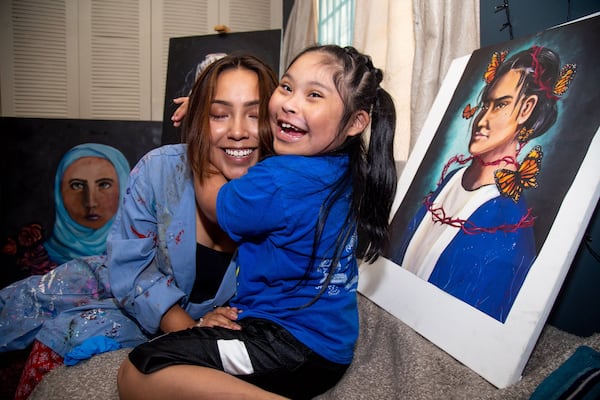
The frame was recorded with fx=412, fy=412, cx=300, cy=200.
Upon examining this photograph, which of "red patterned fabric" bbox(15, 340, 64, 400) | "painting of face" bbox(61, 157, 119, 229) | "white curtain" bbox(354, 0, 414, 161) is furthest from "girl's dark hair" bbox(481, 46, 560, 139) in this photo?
"painting of face" bbox(61, 157, 119, 229)

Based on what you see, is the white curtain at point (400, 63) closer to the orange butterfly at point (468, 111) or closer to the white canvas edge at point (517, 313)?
the orange butterfly at point (468, 111)

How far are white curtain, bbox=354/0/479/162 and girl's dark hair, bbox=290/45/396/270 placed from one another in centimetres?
70

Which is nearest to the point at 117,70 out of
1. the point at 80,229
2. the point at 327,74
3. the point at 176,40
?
the point at 176,40

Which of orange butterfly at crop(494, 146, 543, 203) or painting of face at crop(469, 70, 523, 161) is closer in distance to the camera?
orange butterfly at crop(494, 146, 543, 203)

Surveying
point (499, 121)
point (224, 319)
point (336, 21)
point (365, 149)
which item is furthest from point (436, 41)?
point (224, 319)

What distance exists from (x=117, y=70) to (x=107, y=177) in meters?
0.87

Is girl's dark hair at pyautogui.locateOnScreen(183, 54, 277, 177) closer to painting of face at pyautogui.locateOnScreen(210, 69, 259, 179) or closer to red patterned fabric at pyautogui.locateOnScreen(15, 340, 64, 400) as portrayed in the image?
painting of face at pyautogui.locateOnScreen(210, 69, 259, 179)

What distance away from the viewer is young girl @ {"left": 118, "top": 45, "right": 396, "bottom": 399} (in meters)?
0.96

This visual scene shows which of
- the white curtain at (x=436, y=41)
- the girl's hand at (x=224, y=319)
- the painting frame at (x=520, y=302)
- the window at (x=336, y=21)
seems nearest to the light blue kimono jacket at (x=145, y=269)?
the girl's hand at (x=224, y=319)

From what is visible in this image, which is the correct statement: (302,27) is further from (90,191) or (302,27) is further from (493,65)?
(90,191)

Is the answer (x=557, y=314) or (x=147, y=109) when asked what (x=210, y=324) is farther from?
(x=147, y=109)

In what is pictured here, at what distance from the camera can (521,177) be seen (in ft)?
3.85

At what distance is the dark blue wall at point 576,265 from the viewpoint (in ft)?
4.01

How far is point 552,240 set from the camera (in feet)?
3.34
